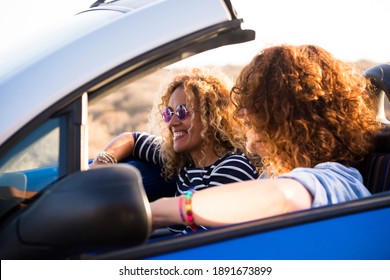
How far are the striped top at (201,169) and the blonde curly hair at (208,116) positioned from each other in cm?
6

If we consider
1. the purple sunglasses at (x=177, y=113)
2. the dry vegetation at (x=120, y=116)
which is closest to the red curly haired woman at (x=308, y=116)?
the purple sunglasses at (x=177, y=113)

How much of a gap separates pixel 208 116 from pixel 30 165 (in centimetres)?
144

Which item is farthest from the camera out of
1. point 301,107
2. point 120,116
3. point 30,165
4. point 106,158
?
point 120,116

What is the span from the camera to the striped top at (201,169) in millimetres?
2664

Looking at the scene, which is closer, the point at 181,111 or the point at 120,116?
the point at 181,111

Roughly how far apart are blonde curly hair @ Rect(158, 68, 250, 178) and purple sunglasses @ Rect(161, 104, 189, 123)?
26 mm

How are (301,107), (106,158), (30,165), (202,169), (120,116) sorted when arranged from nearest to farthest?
(30,165) → (301,107) → (202,169) → (106,158) → (120,116)

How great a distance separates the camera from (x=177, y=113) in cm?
296

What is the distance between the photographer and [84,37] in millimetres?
1600

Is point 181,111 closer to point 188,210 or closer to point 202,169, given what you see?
point 202,169

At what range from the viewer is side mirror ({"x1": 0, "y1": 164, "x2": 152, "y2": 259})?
4.43 feet


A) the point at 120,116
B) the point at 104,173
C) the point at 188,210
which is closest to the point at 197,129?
the point at 188,210

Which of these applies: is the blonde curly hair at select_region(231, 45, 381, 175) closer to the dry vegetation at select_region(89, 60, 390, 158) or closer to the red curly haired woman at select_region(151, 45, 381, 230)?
the red curly haired woman at select_region(151, 45, 381, 230)

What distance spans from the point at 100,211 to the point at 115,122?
50.9ft
